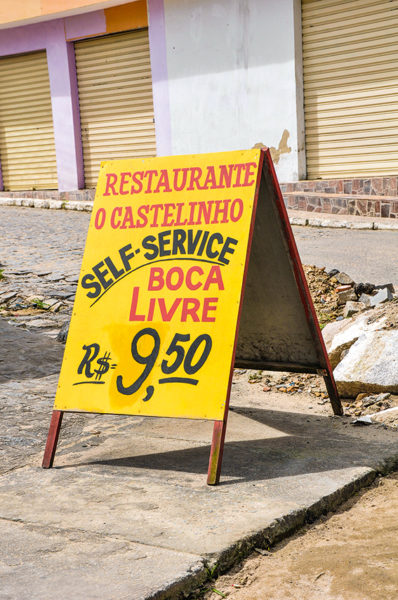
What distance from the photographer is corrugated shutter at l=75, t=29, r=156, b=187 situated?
1543 cm

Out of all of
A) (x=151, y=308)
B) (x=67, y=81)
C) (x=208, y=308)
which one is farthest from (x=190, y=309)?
(x=67, y=81)

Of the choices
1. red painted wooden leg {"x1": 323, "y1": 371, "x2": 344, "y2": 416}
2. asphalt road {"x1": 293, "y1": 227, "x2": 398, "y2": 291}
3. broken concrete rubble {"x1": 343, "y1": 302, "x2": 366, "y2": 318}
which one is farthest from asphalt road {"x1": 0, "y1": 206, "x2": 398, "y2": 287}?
red painted wooden leg {"x1": 323, "y1": 371, "x2": 344, "y2": 416}

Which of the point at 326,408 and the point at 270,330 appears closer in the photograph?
the point at 270,330

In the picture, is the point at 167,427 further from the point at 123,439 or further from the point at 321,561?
the point at 321,561

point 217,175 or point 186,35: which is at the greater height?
point 186,35

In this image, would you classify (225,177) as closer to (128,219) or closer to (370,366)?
(128,219)

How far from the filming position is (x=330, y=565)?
254cm

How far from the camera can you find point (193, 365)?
337cm

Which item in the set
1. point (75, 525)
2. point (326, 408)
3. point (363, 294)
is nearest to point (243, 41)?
point (363, 294)

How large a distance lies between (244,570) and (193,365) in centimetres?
103

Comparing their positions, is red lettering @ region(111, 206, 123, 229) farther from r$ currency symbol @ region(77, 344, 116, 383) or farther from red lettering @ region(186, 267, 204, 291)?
r$ currency symbol @ region(77, 344, 116, 383)

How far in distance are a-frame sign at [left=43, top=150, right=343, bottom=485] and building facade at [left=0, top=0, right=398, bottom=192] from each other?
9.76 meters

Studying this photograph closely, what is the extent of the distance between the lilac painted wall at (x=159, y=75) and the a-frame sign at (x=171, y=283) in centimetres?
1160

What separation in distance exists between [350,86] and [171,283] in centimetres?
1045
